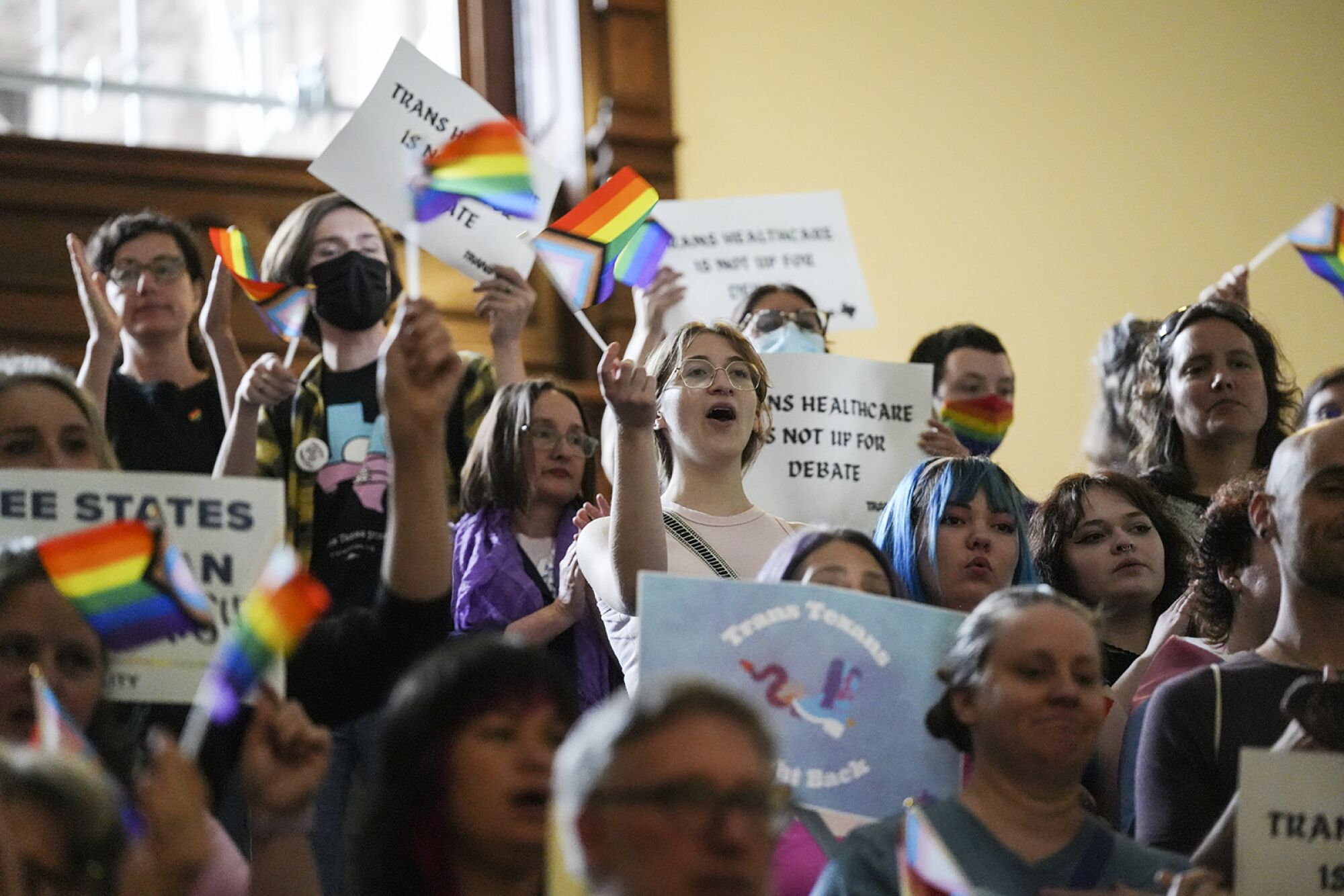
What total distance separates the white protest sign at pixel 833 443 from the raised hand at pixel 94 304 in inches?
46.8

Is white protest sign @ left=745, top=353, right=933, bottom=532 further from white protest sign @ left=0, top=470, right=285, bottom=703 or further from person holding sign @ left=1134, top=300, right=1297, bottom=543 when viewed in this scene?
white protest sign @ left=0, top=470, right=285, bottom=703

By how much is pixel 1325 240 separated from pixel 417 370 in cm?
245

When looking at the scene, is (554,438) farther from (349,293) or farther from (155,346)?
(155,346)

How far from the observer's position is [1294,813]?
2070 millimetres

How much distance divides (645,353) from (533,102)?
5.12 feet

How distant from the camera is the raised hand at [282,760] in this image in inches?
72.8

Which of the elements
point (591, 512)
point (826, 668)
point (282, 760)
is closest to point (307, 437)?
point (591, 512)

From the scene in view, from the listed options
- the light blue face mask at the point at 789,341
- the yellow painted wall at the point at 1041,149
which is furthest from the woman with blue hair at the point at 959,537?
the yellow painted wall at the point at 1041,149

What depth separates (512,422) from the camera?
3236 millimetres

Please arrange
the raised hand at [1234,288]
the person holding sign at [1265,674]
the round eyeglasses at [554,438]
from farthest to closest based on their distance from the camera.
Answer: the raised hand at [1234,288] → the round eyeglasses at [554,438] → the person holding sign at [1265,674]

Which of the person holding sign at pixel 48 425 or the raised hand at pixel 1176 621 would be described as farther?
the raised hand at pixel 1176 621

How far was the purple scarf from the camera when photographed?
306 centimetres

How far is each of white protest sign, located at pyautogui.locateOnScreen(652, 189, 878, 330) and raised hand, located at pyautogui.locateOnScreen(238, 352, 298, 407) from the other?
1140mm

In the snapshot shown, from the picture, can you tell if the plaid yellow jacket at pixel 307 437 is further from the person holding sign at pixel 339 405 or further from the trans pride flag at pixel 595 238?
the trans pride flag at pixel 595 238
